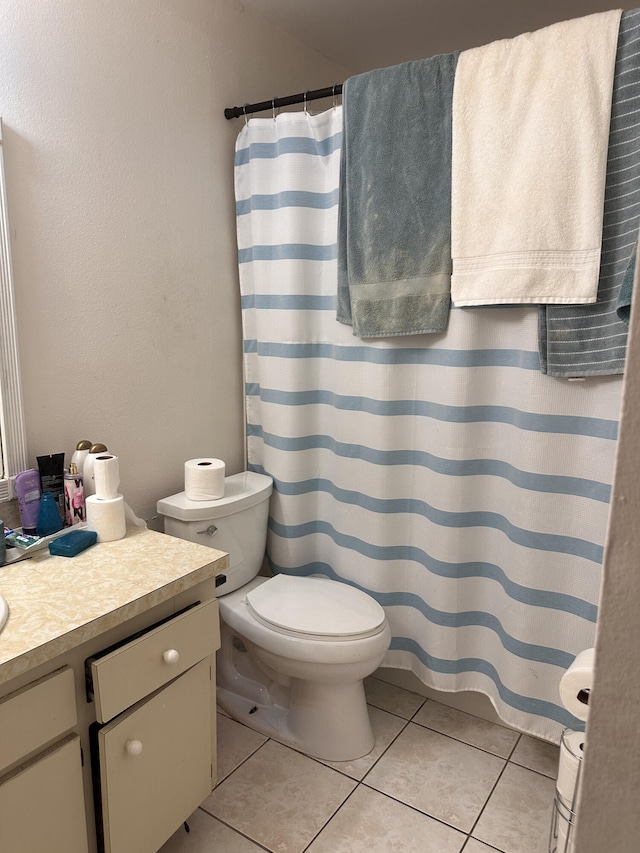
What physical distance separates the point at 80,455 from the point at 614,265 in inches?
57.5

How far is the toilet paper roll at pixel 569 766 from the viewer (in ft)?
4.29

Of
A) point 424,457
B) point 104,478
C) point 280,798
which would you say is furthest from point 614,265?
point 280,798

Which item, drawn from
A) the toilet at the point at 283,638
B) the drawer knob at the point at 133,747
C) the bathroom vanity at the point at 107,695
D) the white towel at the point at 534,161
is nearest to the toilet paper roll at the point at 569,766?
the toilet at the point at 283,638

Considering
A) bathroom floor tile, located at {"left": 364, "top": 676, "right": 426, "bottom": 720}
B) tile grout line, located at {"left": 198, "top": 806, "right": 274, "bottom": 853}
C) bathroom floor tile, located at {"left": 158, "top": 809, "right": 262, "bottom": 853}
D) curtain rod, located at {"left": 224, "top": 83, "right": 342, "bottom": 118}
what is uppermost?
curtain rod, located at {"left": 224, "top": 83, "right": 342, "bottom": 118}

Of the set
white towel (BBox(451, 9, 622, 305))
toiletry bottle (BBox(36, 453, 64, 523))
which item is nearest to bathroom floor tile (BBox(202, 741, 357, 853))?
toiletry bottle (BBox(36, 453, 64, 523))

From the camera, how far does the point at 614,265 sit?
140 centimetres

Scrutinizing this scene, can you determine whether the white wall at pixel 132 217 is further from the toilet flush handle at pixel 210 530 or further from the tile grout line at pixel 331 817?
the tile grout line at pixel 331 817

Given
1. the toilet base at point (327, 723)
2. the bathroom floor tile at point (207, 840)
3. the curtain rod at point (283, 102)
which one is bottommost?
the bathroom floor tile at point (207, 840)

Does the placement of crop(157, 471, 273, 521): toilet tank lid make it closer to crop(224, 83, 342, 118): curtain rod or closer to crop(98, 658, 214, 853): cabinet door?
crop(98, 658, 214, 853): cabinet door

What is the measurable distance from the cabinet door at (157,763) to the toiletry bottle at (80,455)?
0.60m

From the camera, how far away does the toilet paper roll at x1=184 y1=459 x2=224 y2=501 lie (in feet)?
5.87

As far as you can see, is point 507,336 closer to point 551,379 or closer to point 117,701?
point 551,379

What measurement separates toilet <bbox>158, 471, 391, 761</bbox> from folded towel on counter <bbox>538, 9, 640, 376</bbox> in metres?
0.95

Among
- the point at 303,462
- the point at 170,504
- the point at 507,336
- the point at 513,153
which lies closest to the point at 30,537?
the point at 170,504
